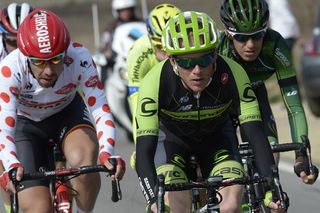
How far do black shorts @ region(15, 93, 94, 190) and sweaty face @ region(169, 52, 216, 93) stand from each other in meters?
1.52

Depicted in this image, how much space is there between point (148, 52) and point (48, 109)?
1.88 metres

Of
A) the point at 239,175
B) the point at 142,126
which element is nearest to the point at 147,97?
the point at 142,126

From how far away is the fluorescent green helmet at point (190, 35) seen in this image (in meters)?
7.57

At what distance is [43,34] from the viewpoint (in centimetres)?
820

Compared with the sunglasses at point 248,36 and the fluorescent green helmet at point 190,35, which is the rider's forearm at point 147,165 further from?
the sunglasses at point 248,36

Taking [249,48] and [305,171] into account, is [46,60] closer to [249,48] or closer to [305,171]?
[249,48]

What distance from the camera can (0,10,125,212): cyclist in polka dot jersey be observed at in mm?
8211

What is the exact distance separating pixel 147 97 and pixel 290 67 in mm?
1973

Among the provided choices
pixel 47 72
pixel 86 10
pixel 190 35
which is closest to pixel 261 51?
pixel 190 35

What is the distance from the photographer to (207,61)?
7.58 m

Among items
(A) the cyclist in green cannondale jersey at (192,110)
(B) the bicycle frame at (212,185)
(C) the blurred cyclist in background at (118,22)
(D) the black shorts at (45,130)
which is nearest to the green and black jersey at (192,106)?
(A) the cyclist in green cannondale jersey at (192,110)

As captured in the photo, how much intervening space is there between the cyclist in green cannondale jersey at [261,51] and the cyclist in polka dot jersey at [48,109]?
1.14m

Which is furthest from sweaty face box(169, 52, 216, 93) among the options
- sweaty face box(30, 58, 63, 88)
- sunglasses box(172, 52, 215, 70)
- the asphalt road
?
the asphalt road

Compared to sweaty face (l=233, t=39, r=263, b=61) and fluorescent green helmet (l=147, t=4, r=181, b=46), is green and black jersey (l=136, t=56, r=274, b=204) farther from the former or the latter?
fluorescent green helmet (l=147, t=4, r=181, b=46)
